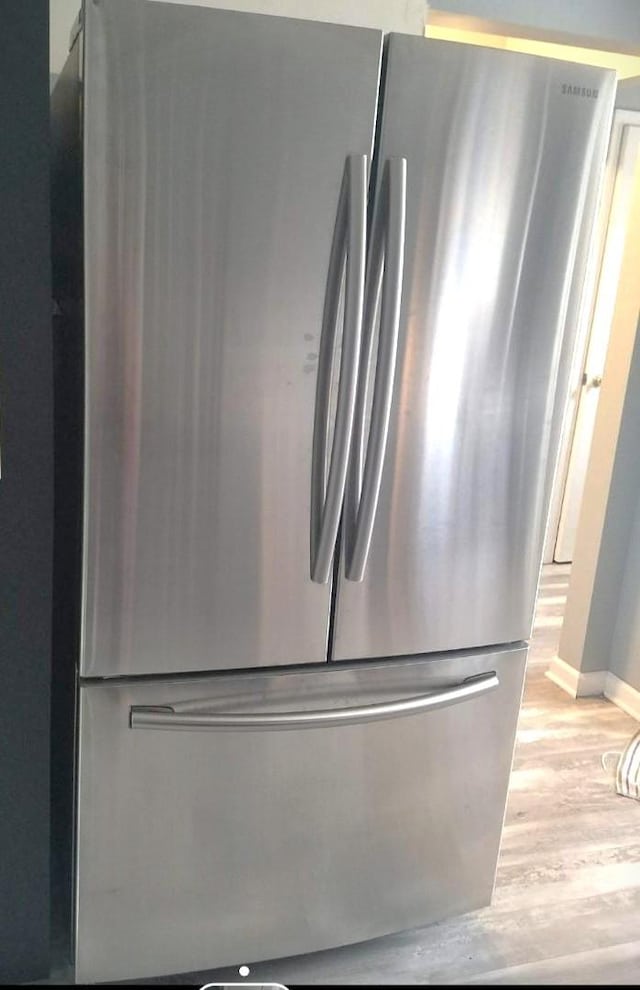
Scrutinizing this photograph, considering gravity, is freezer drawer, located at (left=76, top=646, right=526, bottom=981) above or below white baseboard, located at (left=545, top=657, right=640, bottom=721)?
above

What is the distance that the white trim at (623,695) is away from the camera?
3.00 meters

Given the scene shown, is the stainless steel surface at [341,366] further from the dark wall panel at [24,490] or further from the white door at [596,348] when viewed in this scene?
the white door at [596,348]

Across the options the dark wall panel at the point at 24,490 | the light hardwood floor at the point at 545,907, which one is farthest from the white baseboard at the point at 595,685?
the dark wall panel at the point at 24,490

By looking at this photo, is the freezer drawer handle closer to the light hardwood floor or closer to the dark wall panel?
the dark wall panel

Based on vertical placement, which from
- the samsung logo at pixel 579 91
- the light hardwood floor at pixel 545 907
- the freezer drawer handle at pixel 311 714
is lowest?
the light hardwood floor at pixel 545 907

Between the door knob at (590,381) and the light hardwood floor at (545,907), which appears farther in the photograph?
the door knob at (590,381)

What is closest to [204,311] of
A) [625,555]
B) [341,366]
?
[341,366]

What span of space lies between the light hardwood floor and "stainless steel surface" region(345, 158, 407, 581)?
92cm

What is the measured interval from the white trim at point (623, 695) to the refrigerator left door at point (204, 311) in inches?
74.2

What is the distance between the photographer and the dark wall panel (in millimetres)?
1341

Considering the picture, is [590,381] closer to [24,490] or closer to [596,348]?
[596,348]

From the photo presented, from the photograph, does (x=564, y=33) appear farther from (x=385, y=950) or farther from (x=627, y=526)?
(x=385, y=950)

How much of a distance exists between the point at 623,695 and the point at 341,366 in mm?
2112

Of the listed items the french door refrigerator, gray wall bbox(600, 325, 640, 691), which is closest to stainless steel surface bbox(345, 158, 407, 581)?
the french door refrigerator
